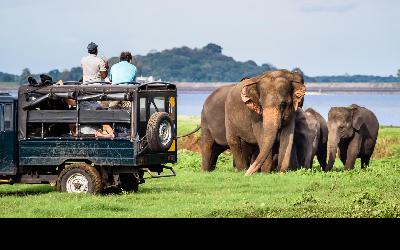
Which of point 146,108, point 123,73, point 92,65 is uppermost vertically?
point 92,65

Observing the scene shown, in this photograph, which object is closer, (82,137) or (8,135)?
(82,137)

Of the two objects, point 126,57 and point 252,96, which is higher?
point 126,57

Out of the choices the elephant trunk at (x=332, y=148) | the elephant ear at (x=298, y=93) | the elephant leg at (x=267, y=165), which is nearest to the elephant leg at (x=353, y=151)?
the elephant trunk at (x=332, y=148)

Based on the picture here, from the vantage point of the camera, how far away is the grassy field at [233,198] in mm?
20359

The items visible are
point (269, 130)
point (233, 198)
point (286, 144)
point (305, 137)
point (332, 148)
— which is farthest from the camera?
point (332, 148)

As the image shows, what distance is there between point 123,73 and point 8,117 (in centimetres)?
252

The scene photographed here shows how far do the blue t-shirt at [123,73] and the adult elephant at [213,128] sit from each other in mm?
11077

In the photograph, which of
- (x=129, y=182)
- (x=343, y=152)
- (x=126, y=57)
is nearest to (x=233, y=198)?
(x=129, y=182)

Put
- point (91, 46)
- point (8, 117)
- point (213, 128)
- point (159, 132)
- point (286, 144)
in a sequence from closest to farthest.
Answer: point (159, 132)
point (8, 117)
point (91, 46)
point (286, 144)
point (213, 128)

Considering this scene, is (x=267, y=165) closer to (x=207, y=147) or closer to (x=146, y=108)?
(x=207, y=147)

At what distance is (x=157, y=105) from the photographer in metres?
24.3

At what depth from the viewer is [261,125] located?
32.2 m

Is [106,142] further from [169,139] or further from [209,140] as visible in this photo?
[209,140]

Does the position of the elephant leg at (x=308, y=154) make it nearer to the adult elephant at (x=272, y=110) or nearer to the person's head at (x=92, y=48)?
the adult elephant at (x=272, y=110)
